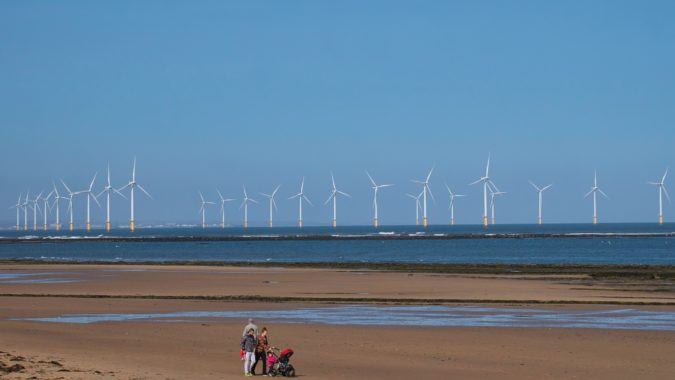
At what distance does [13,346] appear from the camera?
2586 centimetres

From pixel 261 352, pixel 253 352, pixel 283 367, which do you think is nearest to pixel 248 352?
pixel 253 352

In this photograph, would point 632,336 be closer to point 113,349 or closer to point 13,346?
point 113,349

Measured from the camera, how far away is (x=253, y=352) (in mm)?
21781

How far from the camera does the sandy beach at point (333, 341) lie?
73.3 feet

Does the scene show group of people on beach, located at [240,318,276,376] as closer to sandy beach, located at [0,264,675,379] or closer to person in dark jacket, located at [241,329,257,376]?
person in dark jacket, located at [241,329,257,376]

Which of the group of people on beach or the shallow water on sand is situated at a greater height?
the group of people on beach

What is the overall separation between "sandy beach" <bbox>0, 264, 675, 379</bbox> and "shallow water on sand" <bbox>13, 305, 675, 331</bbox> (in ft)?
3.99

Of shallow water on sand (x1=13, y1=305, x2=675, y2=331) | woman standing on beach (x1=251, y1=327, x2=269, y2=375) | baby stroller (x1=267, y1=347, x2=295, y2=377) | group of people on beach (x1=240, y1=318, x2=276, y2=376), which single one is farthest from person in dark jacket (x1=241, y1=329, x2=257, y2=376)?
shallow water on sand (x1=13, y1=305, x2=675, y2=331)

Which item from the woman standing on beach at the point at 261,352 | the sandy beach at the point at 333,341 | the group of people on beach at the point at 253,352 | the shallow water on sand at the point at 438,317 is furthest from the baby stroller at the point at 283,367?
the shallow water on sand at the point at 438,317

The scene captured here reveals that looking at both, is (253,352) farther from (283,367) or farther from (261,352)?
(283,367)

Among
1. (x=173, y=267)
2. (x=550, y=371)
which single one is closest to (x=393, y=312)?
(x=550, y=371)

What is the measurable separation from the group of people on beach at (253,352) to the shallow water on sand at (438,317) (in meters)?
10.0

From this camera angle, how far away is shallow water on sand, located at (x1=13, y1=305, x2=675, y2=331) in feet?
105

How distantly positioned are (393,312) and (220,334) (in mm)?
9296
